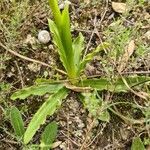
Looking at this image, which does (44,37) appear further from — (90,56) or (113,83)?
(113,83)

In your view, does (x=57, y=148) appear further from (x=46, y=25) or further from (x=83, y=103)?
(x=46, y=25)

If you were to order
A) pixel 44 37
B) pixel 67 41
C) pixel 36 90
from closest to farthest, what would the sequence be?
1. pixel 67 41
2. pixel 36 90
3. pixel 44 37

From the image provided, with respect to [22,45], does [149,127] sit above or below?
below

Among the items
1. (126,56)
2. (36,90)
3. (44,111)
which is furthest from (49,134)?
(126,56)

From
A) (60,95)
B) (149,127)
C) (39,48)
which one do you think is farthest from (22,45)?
(149,127)

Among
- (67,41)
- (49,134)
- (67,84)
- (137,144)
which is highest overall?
(67,41)

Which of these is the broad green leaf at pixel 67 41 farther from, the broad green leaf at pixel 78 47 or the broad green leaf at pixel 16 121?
the broad green leaf at pixel 16 121

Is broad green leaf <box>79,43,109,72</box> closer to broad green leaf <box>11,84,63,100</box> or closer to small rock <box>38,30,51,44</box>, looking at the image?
broad green leaf <box>11,84,63,100</box>
